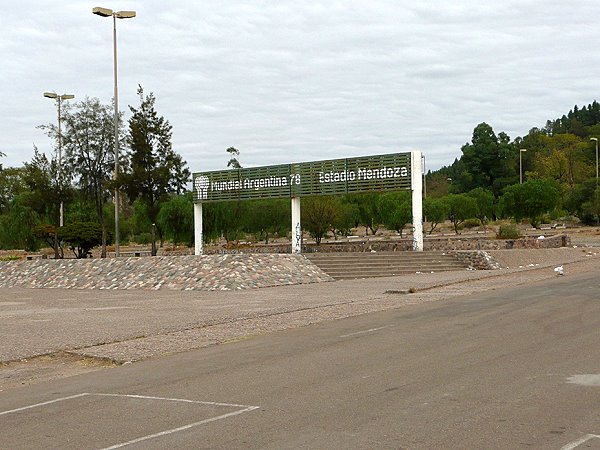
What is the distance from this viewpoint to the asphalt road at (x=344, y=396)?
23.5 feet

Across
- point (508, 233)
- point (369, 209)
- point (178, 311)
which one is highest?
point (369, 209)

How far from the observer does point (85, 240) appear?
43.5 meters

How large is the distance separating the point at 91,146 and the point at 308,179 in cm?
1358

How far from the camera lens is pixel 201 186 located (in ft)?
160

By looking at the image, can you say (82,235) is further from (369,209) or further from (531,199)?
(531,199)

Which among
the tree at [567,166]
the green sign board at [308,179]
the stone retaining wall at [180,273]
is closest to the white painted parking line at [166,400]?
the stone retaining wall at [180,273]

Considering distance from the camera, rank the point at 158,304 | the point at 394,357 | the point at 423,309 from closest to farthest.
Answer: the point at 394,357
the point at 423,309
the point at 158,304

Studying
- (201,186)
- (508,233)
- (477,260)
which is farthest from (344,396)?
(508,233)

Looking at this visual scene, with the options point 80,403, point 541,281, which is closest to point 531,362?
point 80,403

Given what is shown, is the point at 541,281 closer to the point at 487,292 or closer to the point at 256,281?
the point at 487,292

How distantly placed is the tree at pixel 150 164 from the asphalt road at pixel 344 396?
96.9 feet

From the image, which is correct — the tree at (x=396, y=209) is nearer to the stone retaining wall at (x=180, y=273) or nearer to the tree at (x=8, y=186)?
the tree at (x=8, y=186)

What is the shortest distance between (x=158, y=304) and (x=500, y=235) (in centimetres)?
3513

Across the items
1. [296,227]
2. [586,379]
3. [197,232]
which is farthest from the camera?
[197,232]
